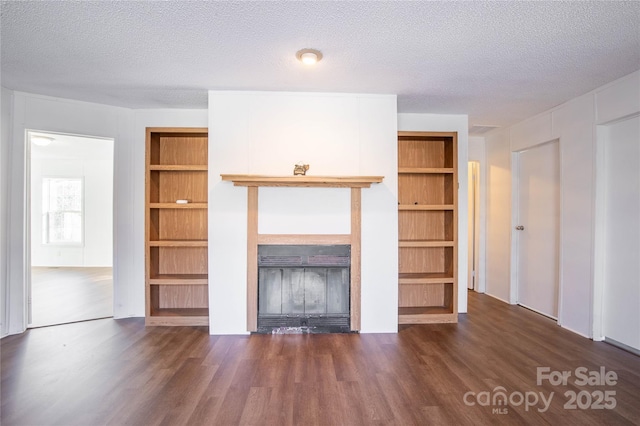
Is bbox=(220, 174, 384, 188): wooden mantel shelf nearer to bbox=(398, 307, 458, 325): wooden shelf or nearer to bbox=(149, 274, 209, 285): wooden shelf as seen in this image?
bbox=(149, 274, 209, 285): wooden shelf

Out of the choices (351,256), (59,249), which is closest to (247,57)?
(351,256)

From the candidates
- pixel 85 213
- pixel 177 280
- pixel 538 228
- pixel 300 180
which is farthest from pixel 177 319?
pixel 85 213

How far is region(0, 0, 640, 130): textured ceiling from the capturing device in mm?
1850

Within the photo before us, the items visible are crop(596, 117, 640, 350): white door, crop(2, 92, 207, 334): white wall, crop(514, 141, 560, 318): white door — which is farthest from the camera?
crop(514, 141, 560, 318): white door

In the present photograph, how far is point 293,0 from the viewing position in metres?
1.76

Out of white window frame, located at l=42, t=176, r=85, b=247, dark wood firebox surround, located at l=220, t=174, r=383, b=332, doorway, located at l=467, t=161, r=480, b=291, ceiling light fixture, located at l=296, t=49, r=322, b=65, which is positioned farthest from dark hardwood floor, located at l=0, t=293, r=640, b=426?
white window frame, located at l=42, t=176, r=85, b=247

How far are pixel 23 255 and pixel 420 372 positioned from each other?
4229 millimetres

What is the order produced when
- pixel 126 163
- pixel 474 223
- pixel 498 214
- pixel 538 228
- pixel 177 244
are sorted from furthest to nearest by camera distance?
1. pixel 474 223
2. pixel 498 214
3. pixel 538 228
4. pixel 126 163
5. pixel 177 244

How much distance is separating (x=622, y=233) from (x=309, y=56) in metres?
3.43

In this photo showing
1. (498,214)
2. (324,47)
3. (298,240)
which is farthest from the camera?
(498,214)

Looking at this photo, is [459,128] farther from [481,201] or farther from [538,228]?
[538,228]

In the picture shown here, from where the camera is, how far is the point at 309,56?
2.32 m

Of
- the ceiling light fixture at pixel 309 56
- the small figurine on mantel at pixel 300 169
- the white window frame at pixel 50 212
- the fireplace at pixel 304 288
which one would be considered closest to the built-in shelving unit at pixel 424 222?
the fireplace at pixel 304 288

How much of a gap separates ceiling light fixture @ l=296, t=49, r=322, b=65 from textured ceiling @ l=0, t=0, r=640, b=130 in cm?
6
